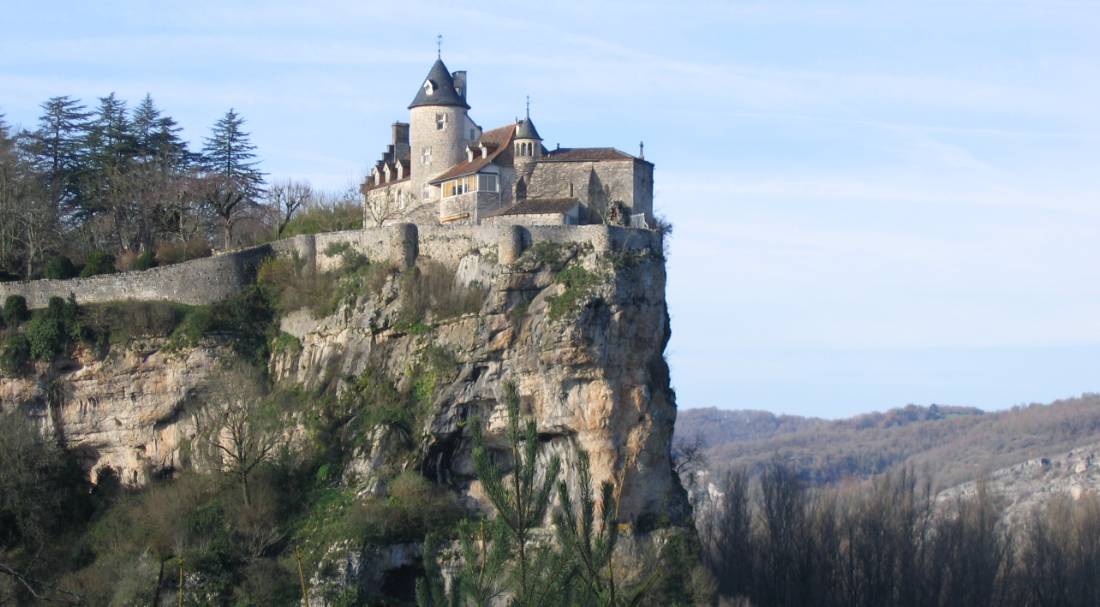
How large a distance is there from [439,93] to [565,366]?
1271 centimetres

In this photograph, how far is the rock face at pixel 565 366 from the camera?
47.7 m

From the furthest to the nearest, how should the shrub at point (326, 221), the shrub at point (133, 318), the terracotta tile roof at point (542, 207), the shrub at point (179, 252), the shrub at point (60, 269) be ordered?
the shrub at point (326, 221) → the shrub at point (179, 252) → the shrub at point (60, 269) → the shrub at point (133, 318) → the terracotta tile roof at point (542, 207)

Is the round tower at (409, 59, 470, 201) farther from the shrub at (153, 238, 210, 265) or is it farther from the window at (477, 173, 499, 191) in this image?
the shrub at (153, 238, 210, 265)

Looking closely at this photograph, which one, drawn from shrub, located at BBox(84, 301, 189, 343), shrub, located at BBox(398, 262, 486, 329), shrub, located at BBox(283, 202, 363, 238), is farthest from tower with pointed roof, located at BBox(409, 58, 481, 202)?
shrub, located at BBox(84, 301, 189, 343)

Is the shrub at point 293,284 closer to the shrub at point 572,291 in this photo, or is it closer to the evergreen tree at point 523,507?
the shrub at point 572,291

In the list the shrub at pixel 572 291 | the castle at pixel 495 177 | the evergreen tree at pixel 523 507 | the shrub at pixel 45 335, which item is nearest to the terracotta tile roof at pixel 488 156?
the castle at pixel 495 177

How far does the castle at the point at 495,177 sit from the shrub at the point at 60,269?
400 inches

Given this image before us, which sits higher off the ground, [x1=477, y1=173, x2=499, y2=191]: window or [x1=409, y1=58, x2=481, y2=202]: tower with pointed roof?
[x1=409, y1=58, x2=481, y2=202]: tower with pointed roof

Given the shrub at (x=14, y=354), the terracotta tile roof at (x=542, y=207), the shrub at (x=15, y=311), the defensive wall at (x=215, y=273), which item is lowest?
the shrub at (x=14, y=354)

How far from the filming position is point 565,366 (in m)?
47.8

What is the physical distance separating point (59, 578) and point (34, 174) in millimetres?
20093

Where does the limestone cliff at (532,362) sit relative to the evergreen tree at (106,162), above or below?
below

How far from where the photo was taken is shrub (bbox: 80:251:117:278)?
53.9 meters

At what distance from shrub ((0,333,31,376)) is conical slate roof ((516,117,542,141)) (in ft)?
54.8
